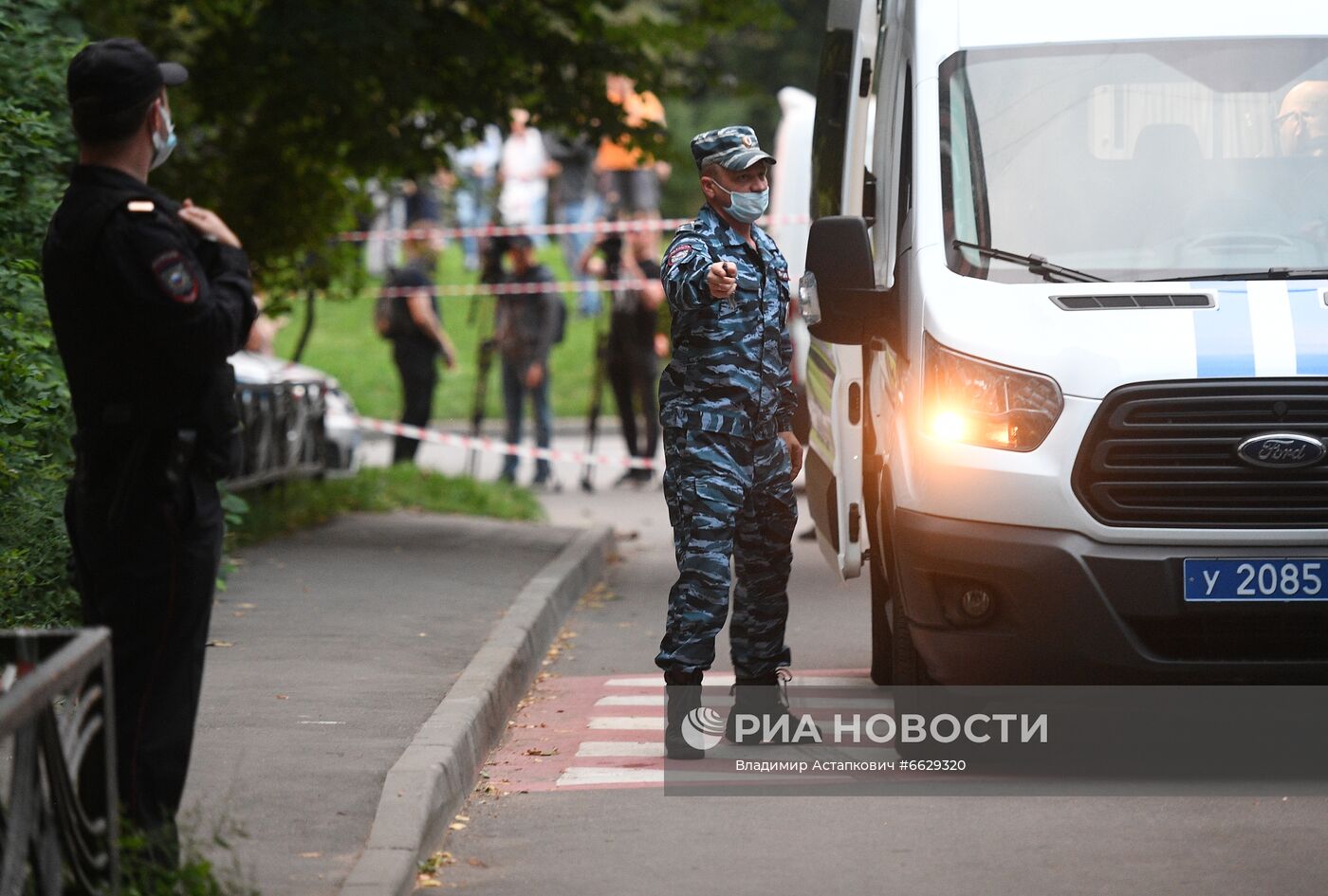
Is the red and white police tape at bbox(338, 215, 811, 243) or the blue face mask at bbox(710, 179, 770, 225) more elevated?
the blue face mask at bbox(710, 179, 770, 225)

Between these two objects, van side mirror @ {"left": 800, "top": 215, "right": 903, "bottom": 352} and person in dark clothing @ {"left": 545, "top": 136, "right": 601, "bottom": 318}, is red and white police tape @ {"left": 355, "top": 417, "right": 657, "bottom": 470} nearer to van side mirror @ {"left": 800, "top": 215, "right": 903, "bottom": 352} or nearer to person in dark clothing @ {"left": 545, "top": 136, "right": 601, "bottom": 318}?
person in dark clothing @ {"left": 545, "top": 136, "right": 601, "bottom": 318}

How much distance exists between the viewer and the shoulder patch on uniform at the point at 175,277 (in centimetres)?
427

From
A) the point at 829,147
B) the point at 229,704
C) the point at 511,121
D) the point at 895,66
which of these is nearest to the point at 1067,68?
the point at 895,66

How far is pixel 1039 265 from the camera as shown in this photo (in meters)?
6.70

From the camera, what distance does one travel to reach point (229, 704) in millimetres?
7074

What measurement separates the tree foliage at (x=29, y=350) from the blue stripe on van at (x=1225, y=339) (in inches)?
150

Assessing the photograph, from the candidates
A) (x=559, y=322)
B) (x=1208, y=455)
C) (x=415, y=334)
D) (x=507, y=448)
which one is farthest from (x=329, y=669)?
(x=559, y=322)

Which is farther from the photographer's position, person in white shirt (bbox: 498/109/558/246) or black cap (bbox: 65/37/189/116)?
person in white shirt (bbox: 498/109/558/246)

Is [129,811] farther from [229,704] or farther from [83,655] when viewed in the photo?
[229,704]

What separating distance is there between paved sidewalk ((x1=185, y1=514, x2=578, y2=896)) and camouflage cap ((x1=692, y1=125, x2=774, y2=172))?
1957mm

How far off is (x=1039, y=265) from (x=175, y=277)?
320cm

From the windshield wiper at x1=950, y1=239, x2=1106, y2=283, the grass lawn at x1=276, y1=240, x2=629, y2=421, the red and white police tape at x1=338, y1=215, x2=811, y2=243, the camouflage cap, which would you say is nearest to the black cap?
the camouflage cap

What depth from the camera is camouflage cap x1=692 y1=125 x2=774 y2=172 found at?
6746 millimetres

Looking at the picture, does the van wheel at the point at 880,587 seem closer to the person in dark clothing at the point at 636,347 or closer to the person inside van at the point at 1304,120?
the person inside van at the point at 1304,120
